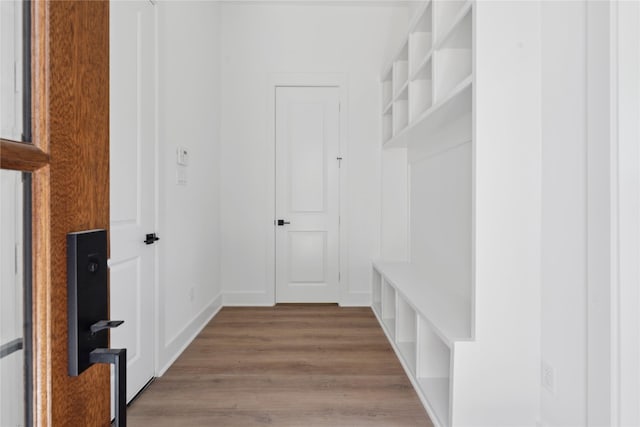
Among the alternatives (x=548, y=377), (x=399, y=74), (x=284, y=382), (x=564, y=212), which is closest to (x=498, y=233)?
(x=564, y=212)

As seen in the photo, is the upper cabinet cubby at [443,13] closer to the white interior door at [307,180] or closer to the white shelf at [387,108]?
the white shelf at [387,108]

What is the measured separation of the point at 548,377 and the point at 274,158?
9.80ft

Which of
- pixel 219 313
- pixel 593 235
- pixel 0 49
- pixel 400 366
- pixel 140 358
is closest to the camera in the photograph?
pixel 0 49

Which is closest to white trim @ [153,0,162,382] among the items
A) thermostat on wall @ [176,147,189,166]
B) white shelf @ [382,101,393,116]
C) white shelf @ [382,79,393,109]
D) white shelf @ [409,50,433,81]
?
thermostat on wall @ [176,147,189,166]

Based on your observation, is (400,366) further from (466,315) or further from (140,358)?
(140,358)

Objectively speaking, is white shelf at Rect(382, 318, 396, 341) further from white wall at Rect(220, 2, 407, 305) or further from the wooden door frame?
the wooden door frame

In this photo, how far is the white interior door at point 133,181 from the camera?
1.77 meters

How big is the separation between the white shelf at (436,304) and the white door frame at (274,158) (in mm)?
896

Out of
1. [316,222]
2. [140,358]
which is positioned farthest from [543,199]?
[316,222]

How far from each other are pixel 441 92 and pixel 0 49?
79.5 inches

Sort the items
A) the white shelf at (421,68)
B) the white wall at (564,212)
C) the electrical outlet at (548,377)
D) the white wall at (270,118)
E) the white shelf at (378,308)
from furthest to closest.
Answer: the white wall at (270,118)
the white shelf at (378,308)
the white shelf at (421,68)
the electrical outlet at (548,377)
the white wall at (564,212)

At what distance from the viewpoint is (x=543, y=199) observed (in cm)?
158

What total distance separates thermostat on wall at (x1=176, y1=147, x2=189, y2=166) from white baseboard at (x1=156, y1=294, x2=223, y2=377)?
4.01 feet

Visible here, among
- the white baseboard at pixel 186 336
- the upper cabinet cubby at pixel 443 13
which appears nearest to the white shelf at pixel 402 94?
the upper cabinet cubby at pixel 443 13
